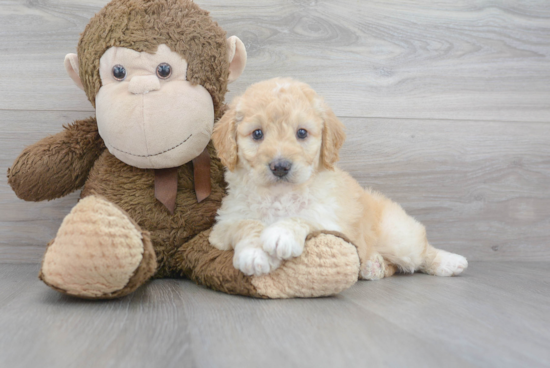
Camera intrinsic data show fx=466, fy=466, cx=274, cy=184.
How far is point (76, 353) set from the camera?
0.90 metres

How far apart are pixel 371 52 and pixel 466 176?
2.43ft

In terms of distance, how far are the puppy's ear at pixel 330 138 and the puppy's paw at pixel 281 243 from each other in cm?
31

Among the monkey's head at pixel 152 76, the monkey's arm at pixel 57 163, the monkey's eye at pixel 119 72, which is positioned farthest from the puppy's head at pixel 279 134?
the monkey's arm at pixel 57 163

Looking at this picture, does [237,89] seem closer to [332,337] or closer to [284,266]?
[284,266]

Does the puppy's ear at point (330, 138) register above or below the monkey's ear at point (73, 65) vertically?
below

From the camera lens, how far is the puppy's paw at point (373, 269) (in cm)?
173

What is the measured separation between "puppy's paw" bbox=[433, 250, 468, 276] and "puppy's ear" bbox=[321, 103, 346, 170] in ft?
2.27

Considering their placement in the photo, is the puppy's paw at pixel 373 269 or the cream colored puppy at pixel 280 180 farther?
the puppy's paw at pixel 373 269

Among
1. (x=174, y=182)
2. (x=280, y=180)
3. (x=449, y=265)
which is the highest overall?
(x=280, y=180)

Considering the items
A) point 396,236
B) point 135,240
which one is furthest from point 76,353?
point 396,236

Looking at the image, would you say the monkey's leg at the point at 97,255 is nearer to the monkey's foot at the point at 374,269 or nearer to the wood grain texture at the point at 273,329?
the wood grain texture at the point at 273,329

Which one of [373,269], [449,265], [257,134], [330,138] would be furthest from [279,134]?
[449,265]

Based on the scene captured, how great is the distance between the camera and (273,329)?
1.05m

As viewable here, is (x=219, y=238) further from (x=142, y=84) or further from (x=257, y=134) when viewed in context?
(x=142, y=84)
